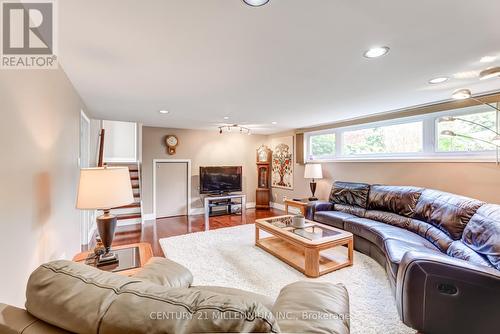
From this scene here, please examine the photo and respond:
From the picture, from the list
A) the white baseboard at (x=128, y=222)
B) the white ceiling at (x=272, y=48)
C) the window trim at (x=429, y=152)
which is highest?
the white ceiling at (x=272, y=48)

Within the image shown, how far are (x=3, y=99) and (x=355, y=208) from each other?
164 inches

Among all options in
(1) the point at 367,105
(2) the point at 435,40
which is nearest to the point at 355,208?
(1) the point at 367,105

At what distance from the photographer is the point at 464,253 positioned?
201 centimetres

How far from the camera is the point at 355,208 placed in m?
3.76

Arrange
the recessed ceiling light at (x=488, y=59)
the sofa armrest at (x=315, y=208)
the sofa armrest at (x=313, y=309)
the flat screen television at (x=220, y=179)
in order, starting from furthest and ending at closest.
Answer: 1. the flat screen television at (x=220, y=179)
2. the sofa armrest at (x=315, y=208)
3. the recessed ceiling light at (x=488, y=59)
4. the sofa armrest at (x=313, y=309)

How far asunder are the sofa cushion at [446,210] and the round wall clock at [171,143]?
193 inches

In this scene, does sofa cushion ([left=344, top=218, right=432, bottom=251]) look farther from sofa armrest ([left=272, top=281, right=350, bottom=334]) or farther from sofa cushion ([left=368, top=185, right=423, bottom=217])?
sofa armrest ([left=272, top=281, right=350, bottom=334])

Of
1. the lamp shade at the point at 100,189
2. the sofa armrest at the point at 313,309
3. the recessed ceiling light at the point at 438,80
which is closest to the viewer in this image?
the sofa armrest at the point at 313,309

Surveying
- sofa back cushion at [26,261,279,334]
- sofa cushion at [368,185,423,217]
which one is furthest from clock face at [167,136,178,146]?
sofa back cushion at [26,261,279,334]

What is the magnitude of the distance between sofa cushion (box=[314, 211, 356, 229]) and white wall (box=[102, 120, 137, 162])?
4.54 meters

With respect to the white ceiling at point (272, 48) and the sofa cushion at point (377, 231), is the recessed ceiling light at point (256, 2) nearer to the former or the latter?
the white ceiling at point (272, 48)

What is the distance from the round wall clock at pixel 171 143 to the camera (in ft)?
17.5

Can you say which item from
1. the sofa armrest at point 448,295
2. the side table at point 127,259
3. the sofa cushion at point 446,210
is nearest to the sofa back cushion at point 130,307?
the side table at point 127,259

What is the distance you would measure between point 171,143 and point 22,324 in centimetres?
499
